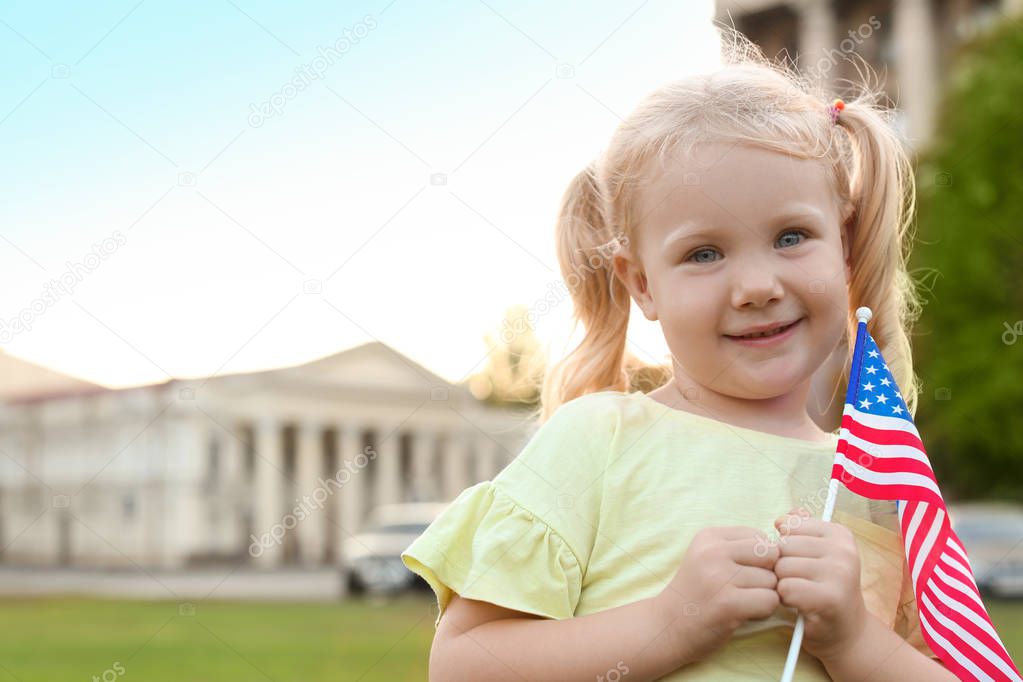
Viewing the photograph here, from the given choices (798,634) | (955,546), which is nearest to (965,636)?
(955,546)

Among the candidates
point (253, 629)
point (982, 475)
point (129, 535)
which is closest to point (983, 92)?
point (982, 475)

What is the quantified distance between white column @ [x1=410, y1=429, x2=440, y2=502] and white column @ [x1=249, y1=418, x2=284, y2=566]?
6.37 metres

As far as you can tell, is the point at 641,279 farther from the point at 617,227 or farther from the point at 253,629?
the point at 253,629

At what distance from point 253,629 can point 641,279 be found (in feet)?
42.5

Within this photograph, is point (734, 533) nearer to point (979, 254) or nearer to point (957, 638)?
point (957, 638)

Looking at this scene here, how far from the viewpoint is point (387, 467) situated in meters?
57.9

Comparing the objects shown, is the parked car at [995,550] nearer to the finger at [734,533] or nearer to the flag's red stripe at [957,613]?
the flag's red stripe at [957,613]

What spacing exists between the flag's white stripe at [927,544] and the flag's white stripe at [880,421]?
145 mm

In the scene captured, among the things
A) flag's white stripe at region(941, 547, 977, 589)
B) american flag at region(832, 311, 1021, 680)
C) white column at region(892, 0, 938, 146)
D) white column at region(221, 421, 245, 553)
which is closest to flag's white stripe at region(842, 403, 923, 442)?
american flag at region(832, 311, 1021, 680)

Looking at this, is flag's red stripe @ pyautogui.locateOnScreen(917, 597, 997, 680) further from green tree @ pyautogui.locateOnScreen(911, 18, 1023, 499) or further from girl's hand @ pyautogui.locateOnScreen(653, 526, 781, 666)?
green tree @ pyautogui.locateOnScreen(911, 18, 1023, 499)

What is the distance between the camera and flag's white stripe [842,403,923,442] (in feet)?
6.16

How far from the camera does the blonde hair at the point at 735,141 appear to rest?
1.78 meters

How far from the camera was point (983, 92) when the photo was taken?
72.8 ft

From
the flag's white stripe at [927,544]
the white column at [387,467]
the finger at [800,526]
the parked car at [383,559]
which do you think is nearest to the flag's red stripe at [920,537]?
the flag's white stripe at [927,544]
